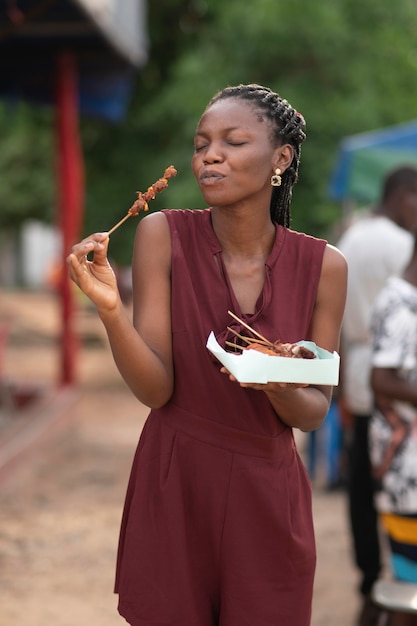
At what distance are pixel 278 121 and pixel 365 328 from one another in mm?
3165

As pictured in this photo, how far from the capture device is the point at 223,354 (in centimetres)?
213

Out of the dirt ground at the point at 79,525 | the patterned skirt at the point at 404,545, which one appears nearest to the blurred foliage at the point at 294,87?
the dirt ground at the point at 79,525

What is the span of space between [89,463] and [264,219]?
22.0 ft

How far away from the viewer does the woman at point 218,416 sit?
2391mm

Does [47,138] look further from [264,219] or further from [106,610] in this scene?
[264,219]

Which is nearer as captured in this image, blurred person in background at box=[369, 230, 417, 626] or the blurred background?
blurred person in background at box=[369, 230, 417, 626]

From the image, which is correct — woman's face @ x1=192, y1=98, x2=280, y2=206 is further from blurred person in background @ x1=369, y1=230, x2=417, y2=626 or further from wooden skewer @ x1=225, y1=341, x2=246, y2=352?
blurred person in background @ x1=369, y1=230, x2=417, y2=626

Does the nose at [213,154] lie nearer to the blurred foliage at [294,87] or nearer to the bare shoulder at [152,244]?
the bare shoulder at [152,244]

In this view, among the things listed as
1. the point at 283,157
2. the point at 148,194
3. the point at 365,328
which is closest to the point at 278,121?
the point at 283,157

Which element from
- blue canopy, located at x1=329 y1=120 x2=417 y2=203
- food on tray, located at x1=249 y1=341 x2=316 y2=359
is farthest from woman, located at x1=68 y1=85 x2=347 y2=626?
blue canopy, located at x1=329 y1=120 x2=417 y2=203

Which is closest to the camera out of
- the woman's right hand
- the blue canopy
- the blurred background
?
the woman's right hand

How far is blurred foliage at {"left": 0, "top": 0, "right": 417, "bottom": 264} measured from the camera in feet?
40.1

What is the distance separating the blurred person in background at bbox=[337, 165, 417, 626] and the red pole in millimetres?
5986

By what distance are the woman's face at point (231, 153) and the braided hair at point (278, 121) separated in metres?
0.02
